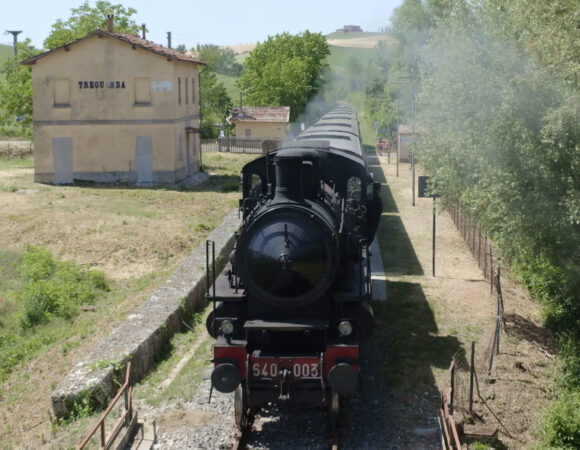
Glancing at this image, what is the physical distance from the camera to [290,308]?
9406mm

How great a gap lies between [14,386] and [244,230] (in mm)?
5179

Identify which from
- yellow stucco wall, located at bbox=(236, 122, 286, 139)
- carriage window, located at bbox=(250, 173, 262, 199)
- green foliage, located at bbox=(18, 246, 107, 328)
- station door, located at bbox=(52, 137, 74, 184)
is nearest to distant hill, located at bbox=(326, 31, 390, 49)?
yellow stucco wall, located at bbox=(236, 122, 286, 139)

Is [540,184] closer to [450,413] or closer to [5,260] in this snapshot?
[450,413]

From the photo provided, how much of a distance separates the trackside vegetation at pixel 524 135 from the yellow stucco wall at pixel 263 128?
3681cm

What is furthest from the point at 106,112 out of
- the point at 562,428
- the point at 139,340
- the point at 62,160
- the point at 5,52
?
the point at 5,52

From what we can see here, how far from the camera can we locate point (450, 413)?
873cm

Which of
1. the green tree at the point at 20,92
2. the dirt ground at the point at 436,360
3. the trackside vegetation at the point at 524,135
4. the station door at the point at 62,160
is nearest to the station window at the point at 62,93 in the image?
the station door at the point at 62,160

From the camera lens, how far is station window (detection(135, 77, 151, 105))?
32.6m

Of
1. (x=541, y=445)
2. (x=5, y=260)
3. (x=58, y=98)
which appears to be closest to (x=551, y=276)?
(x=541, y=445)

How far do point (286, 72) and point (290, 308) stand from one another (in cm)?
5090

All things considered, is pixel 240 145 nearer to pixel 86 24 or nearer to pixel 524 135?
pixel 86 24

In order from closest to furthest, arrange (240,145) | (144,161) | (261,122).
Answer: (144,161) → (240,145) → (261,122)

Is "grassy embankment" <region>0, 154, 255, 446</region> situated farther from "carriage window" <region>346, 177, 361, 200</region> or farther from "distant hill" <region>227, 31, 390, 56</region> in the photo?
"distant hill" <region>227, 31, 390, 56</region>

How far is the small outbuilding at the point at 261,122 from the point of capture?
51750 millimetres
